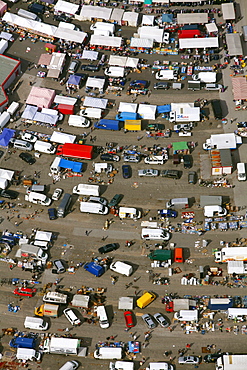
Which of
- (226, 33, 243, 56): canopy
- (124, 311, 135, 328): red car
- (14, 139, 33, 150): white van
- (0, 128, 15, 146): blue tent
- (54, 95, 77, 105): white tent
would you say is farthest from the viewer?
(226, 33, 243, 56): canopy

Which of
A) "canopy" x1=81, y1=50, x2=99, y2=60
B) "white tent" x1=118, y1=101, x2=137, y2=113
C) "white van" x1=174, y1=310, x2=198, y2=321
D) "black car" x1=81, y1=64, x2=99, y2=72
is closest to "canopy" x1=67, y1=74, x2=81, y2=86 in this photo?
"black car" x1=81, y1=64, x2=99, y2=72

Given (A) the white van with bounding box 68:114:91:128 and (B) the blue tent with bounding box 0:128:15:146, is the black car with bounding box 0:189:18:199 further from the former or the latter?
(A) the white van with bounding box 68:114:91:128

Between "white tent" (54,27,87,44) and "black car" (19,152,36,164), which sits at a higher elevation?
"white tent" (54,27,87,44)

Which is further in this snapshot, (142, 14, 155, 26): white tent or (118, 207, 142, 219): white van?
(142, 14, 155, 26): white tent

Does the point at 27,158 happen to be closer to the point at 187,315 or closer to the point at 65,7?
the point at 65,7

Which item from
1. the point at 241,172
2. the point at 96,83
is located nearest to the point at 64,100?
the point at 96,83

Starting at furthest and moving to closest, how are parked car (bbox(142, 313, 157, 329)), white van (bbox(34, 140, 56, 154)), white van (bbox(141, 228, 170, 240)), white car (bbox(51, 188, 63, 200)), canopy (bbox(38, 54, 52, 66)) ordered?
canopy (bbox(38, 54, 52, 66)) < white van (bbox(34, 140, 56, 154)) < white car (bbox(51, 188, 63, 200)) < white van (bbox(141, 228, 170, 240)) < parked car (bbox(142, 313, 157, 329))

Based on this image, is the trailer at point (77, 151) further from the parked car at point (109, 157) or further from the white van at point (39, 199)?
the white van at point (39, 199)
